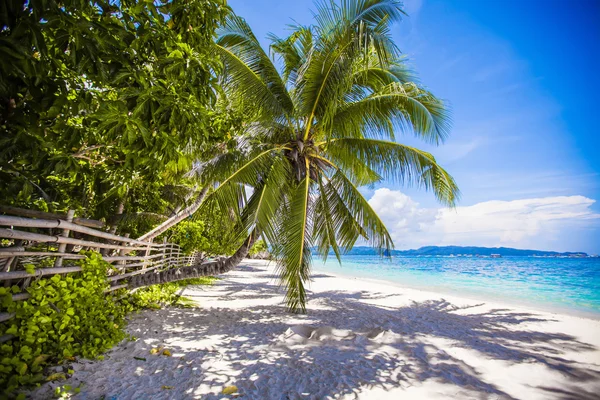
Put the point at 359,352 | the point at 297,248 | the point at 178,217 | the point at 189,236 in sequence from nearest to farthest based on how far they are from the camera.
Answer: the point at 359,352
the point at 297,248
the point at 178,217
the point at 189,236

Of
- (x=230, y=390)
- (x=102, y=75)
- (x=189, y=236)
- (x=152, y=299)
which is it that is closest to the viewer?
(x=102, y=75)

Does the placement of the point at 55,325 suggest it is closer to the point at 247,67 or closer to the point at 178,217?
the point at 178,217

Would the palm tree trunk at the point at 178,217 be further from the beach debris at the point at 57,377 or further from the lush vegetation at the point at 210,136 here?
the beach debris at the point at 57,377

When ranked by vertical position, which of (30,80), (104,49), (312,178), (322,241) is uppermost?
(312,178)

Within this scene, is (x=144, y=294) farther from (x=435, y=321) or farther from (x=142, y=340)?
(x=435, y=321)

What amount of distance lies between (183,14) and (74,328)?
3.19 meters

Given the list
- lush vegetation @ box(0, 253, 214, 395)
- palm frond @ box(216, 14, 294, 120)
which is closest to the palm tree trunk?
palm frond @ box(216, 14, 294, 120)

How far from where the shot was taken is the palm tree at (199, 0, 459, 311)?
4977 millimetres

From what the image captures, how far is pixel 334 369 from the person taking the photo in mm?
3281

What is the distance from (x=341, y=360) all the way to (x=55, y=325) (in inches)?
120

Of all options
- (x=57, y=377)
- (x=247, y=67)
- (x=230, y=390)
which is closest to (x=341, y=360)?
(x=230, y=390)

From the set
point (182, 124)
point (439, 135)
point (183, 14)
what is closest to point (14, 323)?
point (182, 124)

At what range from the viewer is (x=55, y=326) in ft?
9.18

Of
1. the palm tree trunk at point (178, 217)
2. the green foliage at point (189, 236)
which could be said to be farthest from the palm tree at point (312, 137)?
the green foliage at point (189, 236)
